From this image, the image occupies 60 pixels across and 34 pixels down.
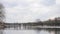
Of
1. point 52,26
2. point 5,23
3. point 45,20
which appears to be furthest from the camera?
point 52,26

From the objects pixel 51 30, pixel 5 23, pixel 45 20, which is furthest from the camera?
pixel 51 30

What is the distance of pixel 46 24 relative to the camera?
496 centimetres

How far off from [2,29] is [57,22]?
2138 millimetres

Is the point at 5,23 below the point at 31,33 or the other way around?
the other way around

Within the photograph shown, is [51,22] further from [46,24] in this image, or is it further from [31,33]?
[31,33]

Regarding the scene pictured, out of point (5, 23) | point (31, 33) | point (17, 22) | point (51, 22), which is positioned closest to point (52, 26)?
point (51, 22)

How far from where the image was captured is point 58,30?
5.85 meters

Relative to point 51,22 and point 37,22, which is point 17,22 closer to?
point 37,22

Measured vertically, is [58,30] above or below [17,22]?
below

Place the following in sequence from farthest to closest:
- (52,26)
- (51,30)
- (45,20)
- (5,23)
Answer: (51,30) < (52,26) < (5,23) < (45,20)

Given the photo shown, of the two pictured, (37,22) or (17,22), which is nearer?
(37,22)

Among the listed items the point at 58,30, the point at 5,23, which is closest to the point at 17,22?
the point at 5,23

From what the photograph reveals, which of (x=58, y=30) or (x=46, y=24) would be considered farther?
(x=58, y=30)

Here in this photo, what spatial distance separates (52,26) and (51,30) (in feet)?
1.66
